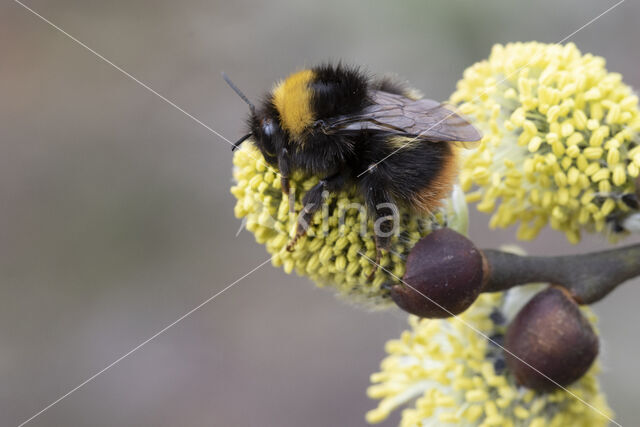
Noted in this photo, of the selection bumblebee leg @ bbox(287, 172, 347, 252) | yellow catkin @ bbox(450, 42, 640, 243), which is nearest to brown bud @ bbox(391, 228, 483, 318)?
bumblebee leg @ bbox(287, 172, 347, 252)

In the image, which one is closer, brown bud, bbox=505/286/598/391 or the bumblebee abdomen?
the bumblebee abdomen

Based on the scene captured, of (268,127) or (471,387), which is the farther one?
(471,387)

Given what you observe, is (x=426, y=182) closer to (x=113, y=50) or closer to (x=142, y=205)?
(x=142, y=205)

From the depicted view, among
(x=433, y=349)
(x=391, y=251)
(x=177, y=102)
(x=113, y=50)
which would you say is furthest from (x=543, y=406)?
(x=113, y=50)

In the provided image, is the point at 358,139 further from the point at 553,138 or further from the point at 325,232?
the point at 553,138

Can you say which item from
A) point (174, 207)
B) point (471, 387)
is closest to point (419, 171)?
point (471, 387)

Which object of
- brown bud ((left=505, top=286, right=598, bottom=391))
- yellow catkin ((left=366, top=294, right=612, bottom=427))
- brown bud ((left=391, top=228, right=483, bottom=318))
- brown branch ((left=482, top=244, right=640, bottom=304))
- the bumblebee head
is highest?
the bumblebee head

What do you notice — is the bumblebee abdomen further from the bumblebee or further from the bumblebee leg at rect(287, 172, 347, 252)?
the bumblebee leg at rect(287, 172, 347, 252)
